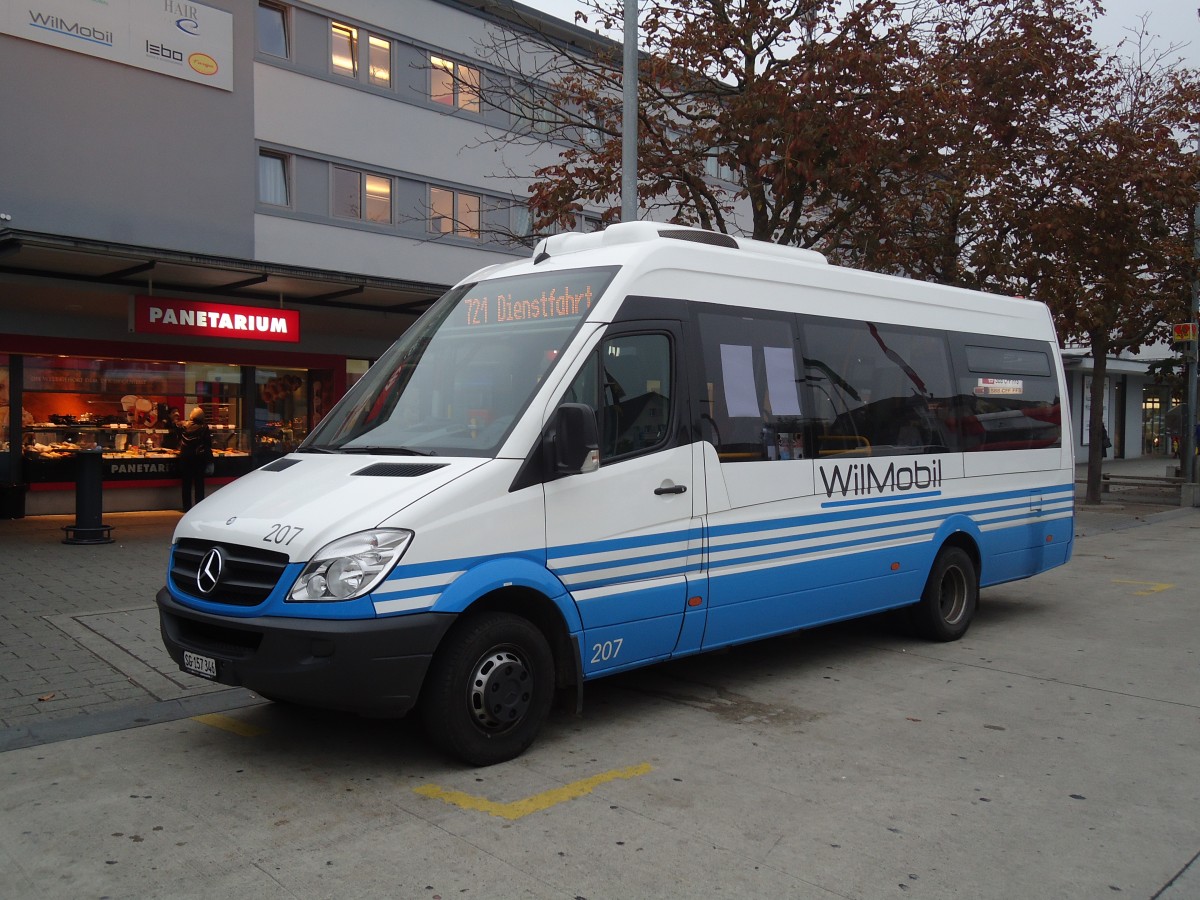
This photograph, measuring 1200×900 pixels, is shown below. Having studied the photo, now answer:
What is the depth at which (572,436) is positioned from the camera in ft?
17.6

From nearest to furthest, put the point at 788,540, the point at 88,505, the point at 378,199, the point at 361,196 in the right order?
the point at 788,540
the point at 88,505
the point at 361,196
the point at 378,199

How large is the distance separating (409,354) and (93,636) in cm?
377

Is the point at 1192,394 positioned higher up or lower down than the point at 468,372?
higher up

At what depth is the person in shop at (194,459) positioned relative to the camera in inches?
685

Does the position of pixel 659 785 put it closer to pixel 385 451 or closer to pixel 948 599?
pixel 385 451

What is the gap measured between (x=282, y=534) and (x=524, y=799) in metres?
1.70

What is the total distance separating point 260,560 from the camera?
5070 mm

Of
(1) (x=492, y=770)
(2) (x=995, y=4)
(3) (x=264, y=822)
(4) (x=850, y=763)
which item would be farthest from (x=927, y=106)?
(3) (x=264, y=822)

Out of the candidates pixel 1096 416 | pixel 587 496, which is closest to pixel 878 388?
pixel 587 496

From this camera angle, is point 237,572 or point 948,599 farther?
point 948,599

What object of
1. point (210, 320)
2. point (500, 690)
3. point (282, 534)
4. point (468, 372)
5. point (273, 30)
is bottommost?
point (500, 690)

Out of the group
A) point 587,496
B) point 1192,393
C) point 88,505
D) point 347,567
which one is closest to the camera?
point 347,567

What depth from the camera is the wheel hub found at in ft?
17.1

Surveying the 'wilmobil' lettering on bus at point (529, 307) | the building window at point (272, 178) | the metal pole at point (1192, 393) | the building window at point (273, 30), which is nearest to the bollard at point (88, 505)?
the building window at point (272, 178)
